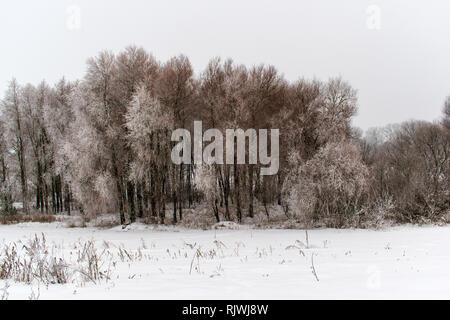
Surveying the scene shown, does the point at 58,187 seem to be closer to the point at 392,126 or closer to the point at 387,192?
the point at 387,192

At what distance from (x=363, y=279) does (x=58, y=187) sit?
129ft

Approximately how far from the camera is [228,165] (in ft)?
81.2

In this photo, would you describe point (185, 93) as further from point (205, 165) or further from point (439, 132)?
point (439, 132)

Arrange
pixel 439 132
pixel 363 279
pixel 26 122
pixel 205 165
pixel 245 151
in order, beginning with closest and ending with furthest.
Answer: pixel 363 279, pixel 205 165, pixel 245 151, pixel 26 122, pixel 439 132

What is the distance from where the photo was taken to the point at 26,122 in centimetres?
3322

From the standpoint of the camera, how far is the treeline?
20.4 metres

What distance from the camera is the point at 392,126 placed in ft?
284

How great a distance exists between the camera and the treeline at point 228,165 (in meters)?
20.4

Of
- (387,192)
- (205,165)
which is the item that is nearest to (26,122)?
(205,165)

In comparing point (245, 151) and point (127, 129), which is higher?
point (127, 129)

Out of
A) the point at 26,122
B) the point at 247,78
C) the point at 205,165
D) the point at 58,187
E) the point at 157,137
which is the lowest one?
the point at 58,187

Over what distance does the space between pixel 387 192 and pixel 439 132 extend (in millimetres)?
26354
